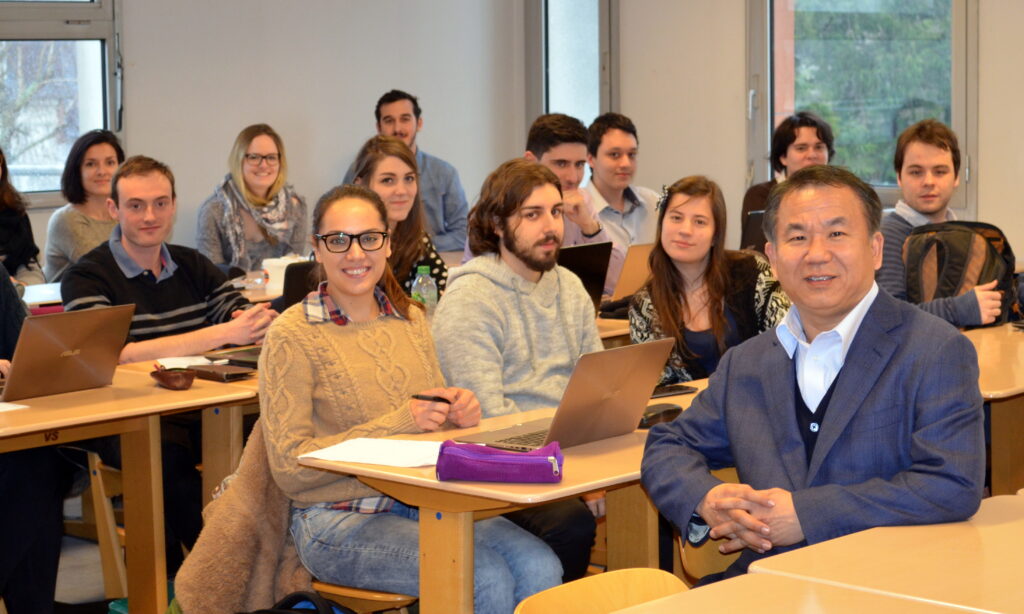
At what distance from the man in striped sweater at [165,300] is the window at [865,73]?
153 inches

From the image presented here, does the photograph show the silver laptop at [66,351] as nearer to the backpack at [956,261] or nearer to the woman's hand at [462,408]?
the woman's hand at [462,408]

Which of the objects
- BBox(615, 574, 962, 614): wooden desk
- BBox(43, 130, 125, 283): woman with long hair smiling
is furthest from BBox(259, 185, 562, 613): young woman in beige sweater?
BBox(43, 130, 125, 283): woman with long hair smiling

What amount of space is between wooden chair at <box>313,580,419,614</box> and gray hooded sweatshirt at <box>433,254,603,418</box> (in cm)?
65

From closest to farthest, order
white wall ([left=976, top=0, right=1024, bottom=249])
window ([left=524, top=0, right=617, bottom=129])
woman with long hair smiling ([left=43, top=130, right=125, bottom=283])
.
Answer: woman with long hair smiling ([left=43, top=130, right=125, bottom=283]) → white wall ([left=976, top=0, right=1024, bottom=249]) → window ([left=524, top=0, right=617, bottom=129])

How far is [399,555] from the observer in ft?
8.54

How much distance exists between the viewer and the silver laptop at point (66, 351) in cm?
316

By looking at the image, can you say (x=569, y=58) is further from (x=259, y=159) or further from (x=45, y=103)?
(x=45, y=103)

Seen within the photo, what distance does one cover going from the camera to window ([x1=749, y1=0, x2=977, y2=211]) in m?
6.40

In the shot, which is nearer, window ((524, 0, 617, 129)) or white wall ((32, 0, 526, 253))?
white wall ((32, 0, 526, 253))

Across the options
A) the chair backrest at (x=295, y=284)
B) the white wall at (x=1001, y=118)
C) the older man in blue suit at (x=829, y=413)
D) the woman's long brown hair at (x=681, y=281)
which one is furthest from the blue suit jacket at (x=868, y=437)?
the white wall at (x=1001, y=118)

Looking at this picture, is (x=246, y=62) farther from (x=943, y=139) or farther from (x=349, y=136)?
(x=943, y=139)

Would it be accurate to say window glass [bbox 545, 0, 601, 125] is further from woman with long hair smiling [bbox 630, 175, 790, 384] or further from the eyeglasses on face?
woman with long hair smiling [bbox 630, 175, 790, 384]

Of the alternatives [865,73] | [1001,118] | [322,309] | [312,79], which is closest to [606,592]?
[322,309]

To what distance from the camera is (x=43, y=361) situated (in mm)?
3242
